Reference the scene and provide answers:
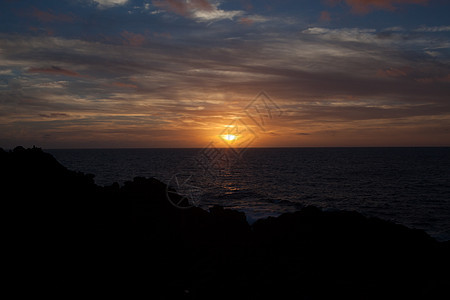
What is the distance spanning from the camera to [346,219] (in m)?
18.8

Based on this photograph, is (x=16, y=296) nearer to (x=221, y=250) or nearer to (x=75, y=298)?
(x=75, y=298)

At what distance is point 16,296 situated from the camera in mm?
11406

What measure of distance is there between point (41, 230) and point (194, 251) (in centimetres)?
799

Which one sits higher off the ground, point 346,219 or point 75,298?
point 346,219

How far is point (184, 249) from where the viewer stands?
17203mm

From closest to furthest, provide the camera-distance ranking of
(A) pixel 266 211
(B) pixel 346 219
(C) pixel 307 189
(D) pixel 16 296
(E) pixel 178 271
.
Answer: (D) pixel 16 296 → (E) pixel 178 271 → (B) pixel 346 219 → (A) pixel 266 211 → (C) pixel 307 189

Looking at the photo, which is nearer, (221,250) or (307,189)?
(221,250)

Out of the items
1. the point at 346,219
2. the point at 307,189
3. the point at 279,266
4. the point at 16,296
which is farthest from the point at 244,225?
the point at 307,189

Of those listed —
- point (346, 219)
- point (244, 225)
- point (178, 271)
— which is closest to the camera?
point (178, 271)

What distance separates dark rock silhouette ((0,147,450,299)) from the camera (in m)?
13.2

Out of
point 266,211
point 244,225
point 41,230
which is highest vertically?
point 41,230

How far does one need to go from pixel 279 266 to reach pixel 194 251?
4981mm

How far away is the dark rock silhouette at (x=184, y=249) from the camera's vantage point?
13242 mm

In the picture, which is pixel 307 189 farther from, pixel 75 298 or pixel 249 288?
pixel 75 298
